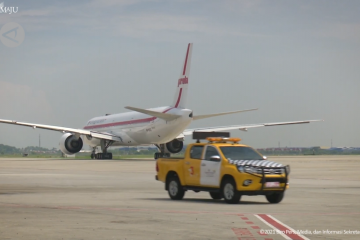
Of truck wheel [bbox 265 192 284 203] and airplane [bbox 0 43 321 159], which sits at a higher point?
airplane [bbox 0 43 321 159]

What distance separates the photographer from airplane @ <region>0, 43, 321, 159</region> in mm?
63188

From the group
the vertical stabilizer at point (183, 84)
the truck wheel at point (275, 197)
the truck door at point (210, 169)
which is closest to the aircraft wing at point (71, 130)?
the vertical stabilizer at point (183, 84)

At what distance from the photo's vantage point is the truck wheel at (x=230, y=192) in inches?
797

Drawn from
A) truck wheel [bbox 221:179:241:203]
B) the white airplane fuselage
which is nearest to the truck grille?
truck wheel [bbox 221:179:241:203]

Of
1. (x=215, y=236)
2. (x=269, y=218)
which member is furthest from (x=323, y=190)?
(x=215, y=236)

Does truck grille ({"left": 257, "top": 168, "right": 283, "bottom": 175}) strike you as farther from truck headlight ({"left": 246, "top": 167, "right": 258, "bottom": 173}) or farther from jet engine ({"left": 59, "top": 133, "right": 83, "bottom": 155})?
jet engine ({"left": 59, "top": 133, "right": 83, "bottom": 155})

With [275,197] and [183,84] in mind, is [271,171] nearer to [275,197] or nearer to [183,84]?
[275,197]

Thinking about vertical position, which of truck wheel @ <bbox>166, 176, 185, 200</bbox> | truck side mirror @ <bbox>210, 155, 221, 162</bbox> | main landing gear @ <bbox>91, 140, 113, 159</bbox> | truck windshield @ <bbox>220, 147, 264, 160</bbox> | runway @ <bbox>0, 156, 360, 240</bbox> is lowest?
runway @ <bbox>0, 156, 360, 240</bbox>

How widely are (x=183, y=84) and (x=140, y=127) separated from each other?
7.28m

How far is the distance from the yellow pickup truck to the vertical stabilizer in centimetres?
4081

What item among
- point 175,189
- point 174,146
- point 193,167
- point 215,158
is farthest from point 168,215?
point 174,146

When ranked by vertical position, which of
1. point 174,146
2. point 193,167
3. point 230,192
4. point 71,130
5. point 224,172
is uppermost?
point 71,130

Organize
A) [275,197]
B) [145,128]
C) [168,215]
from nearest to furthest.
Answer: [168,215] < [275,197] < [145,128]

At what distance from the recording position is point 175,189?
2238 centimetres
